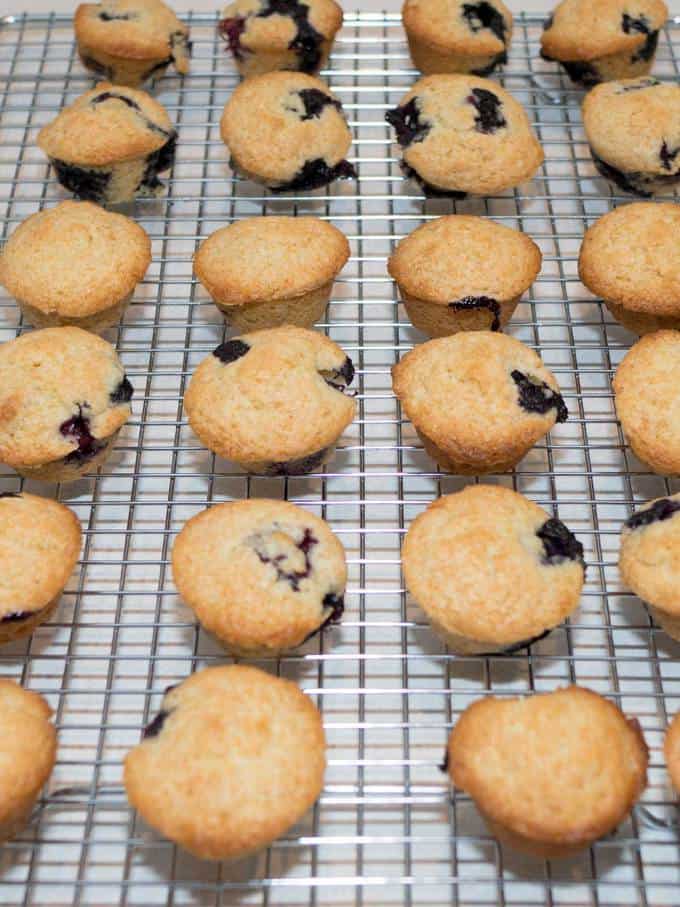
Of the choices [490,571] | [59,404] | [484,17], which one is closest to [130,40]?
[484,17]

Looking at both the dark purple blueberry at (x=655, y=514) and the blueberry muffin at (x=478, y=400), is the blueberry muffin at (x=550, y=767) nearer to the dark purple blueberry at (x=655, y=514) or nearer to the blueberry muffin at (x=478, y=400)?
the dark purple blueberry at (x=655, y=514)

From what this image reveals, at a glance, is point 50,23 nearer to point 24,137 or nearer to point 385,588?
point 24,137

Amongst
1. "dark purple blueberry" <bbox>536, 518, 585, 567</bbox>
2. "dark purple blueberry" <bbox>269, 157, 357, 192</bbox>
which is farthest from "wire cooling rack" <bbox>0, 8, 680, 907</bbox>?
"dark purple blueberry" <bbox>536, 518, 585, 567</bbox>

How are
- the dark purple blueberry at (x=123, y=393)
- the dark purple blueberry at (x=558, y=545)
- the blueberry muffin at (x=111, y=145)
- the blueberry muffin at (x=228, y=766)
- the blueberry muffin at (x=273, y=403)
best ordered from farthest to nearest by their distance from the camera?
the blueberry muffin at (x=111, y=145) → the dark purple blueberry at (x=123, y=393) → the blueberry muffin at (x=273, y=403) → the dark purple blueberry at (x=558, y=545) → the blueberry muffin at (x=228, y=766)

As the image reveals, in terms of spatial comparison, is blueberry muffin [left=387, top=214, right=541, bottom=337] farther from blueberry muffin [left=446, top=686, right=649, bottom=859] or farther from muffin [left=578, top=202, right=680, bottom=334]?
blueberry muffin [left=446, top=686, right=649, bottom=859]

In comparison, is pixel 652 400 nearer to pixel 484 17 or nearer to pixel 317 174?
pixel 317 174

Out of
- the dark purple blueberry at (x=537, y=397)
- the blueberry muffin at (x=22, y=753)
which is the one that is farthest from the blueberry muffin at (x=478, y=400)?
the blueberry muffin at (x=22, y=753)
